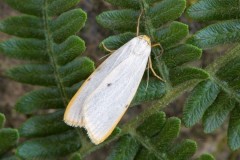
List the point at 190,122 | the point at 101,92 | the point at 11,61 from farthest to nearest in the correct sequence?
1. the point at 11,61
2. the point at 101,92
3. the point at 190,122

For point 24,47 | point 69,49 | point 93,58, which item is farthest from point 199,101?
point 93,58

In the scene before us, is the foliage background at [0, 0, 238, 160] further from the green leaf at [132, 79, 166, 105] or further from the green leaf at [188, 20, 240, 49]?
the green leaf at [132, 79, 166, 105]

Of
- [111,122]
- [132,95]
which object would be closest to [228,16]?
[132,95]

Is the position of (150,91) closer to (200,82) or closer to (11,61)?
(200,82)

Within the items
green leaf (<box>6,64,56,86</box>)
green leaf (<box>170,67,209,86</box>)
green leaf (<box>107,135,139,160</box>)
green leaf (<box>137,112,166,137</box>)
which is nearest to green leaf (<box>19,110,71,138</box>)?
green leaf (<box>6,64,56,86</box>)

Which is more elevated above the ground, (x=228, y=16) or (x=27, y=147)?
(x=228, y=16)

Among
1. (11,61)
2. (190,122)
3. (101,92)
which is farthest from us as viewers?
(11,61)

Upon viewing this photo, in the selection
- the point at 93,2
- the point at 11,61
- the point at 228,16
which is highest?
the point at 228,16
